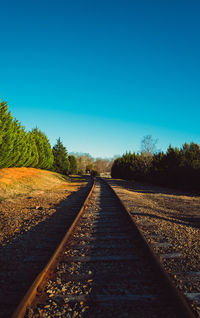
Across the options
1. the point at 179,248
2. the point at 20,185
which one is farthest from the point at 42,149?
the point at 179,248

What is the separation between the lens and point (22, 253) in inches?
146

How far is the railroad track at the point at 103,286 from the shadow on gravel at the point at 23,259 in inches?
11.3

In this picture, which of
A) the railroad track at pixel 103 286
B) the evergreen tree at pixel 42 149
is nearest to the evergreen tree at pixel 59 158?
the evergreen tree at pixel 42 149

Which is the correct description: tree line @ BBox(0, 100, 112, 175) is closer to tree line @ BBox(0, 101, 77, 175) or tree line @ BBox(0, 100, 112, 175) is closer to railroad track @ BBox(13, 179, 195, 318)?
tree line @ BBox(0, 101, 77, 175)

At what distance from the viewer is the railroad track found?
2.07 metres

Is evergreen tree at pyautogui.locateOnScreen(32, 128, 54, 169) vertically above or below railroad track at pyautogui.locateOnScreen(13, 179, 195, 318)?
above

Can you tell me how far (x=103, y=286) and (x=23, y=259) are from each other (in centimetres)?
179

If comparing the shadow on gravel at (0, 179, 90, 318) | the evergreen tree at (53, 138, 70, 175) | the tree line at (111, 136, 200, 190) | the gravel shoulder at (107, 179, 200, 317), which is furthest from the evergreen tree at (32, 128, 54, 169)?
the gravel shoulder at (107, 179, 200, 317)

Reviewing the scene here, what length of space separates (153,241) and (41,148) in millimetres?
31448

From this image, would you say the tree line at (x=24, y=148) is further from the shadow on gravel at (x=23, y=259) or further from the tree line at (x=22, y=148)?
the shadow on gravel at (x=23, y=259)

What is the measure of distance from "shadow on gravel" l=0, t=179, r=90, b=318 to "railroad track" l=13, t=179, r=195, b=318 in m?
0.29

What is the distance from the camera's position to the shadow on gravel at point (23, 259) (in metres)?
2.40

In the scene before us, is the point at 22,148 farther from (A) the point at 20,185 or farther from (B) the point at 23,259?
(B) the point at 23,259

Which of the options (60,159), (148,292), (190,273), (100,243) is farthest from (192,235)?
(60,159)
